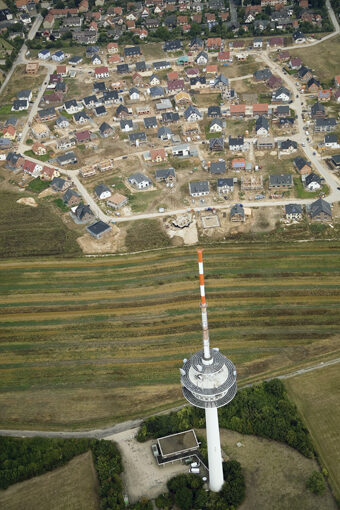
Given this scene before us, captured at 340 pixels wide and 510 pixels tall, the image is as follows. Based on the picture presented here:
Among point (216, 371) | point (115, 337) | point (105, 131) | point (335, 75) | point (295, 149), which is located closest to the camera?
point (216, 371)

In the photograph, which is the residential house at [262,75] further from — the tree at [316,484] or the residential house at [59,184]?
the tree at [316,484]

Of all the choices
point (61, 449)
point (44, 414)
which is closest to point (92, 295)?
point (44, 414)

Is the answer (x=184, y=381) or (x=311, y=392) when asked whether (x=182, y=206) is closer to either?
(x=311, y=392)

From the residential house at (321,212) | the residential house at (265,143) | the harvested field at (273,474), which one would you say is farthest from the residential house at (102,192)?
the harvested field at (273,474)

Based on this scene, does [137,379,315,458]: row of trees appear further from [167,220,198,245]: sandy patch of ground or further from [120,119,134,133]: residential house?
[120,119,134,133]: residential house

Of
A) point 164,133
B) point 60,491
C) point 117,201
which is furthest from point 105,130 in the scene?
point 60,491

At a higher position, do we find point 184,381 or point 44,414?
point 184,381

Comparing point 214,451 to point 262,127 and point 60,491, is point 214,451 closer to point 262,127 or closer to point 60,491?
point 60,491
